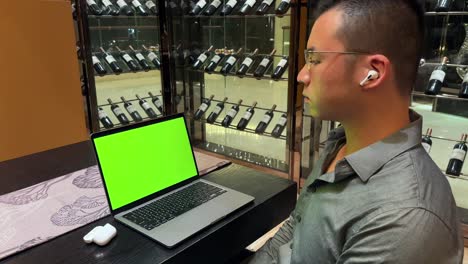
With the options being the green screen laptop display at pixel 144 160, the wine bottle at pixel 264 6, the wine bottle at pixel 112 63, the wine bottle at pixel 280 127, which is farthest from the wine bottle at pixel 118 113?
the green screen laptop display at pixel 144 160

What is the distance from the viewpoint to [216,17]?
3271mm

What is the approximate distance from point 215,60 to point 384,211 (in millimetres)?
2745

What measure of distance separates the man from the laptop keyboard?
1.20ft

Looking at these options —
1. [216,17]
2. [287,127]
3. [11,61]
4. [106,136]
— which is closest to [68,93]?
[11,61]

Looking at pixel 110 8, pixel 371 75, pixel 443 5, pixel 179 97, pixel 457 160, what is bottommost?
pixel 457 160

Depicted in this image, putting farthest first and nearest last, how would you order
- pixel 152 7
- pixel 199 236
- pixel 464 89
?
1. pixel 152 7
2. pixel 464 89
3. pixel 199 236

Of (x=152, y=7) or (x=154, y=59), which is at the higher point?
(x=152, y=7)

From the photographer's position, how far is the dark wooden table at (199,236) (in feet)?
2.96

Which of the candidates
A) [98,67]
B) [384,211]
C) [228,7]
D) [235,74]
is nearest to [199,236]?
[384,211]

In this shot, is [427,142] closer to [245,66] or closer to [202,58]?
[245,66]

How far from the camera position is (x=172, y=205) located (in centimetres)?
112

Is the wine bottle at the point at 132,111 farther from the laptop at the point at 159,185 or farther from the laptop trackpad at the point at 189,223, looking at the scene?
the laptop trackpad at the point at 189,223

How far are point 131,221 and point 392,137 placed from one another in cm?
71

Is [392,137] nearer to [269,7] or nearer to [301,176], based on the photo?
[301,176]
